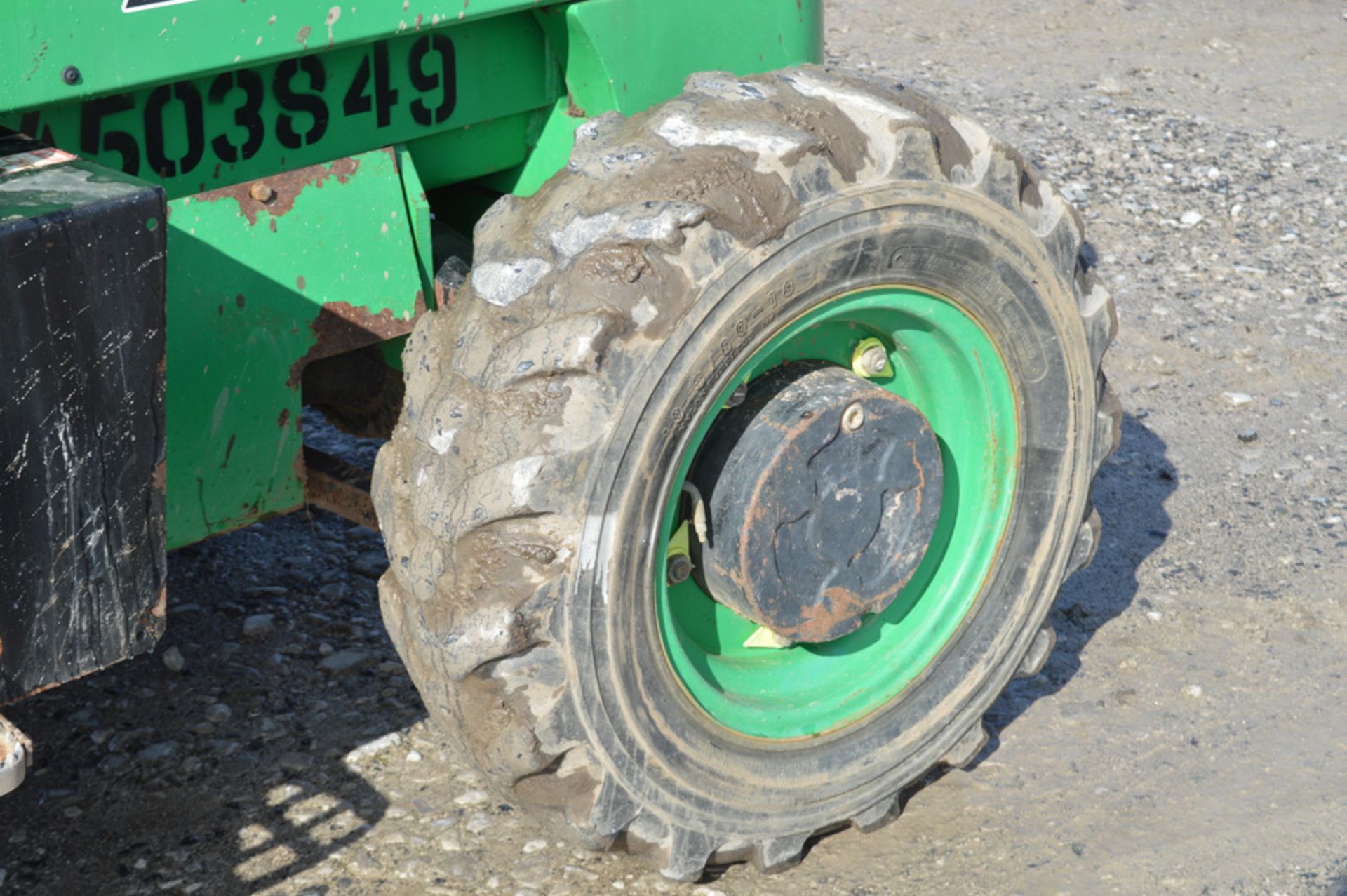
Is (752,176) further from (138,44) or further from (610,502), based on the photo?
(138,44)

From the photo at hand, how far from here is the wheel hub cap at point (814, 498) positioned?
7.98ft

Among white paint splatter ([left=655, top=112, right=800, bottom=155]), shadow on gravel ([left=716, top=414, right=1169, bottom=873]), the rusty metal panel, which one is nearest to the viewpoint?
the rusty metal panel

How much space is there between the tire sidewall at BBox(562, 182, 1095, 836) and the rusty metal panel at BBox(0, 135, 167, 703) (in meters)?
0.62

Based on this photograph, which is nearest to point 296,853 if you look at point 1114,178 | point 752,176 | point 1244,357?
point 752,176

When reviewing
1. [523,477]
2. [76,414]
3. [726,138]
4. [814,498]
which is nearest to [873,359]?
[814,498]

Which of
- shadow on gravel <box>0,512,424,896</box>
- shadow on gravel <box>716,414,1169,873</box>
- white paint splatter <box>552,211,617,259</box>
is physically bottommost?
shadow on gravel <box>716,414,1169,873</box>

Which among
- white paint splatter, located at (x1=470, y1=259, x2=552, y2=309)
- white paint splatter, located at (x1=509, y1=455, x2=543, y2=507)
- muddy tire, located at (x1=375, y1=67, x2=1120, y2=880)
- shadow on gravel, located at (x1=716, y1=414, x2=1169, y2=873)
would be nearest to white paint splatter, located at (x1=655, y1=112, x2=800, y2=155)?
muddy tire, located at (x1=375, y1=67, x2=1120, y2=880)

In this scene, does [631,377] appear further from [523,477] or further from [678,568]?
[678,568]

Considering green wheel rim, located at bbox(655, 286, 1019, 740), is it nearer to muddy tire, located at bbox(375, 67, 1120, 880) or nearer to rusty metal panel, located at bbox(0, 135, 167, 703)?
muddy tire, located at bbox(375, 67, 1120, 880)

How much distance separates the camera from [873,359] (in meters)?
2.64

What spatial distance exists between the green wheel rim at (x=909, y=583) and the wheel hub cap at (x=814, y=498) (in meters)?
0.08

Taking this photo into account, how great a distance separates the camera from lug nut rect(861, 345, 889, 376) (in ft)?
8.64

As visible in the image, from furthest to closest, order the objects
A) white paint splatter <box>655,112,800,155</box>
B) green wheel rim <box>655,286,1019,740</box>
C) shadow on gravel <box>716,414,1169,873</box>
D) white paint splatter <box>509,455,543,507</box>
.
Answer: shadow on gravel <box>716,414,1169,873</box> → green wheel rim <box>655,286,1019,740</box> → white paint splatter <box>655,112,800,155</box> → white paint splatter <box>509,455,543,507</box>

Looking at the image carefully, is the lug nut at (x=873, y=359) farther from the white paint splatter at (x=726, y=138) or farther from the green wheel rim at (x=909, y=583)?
the white paint splatter at (x=726, y=138)
